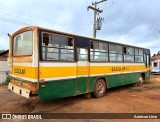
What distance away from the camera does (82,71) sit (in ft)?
26.5

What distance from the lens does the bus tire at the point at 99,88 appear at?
8943 millimetres

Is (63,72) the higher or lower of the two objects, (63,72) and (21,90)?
the higher

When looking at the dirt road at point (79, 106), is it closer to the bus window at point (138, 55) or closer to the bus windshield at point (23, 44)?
the bus windshield at point (23, 44)

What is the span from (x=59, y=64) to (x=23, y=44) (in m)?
1.69

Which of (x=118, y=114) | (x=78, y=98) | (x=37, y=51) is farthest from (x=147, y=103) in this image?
(x=37, y=51)

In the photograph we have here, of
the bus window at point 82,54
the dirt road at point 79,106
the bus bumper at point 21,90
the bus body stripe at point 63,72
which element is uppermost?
the bus window at point 82,54

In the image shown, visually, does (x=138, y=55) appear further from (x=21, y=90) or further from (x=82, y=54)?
(x=21, y=90)

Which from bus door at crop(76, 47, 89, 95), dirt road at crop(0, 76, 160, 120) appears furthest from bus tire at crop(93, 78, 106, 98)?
bus door at crop(76, 47, 89, 95)

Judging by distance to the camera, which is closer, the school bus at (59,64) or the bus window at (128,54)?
the school bus at (59,64)

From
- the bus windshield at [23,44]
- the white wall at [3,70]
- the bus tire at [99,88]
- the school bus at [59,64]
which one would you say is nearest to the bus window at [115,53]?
the school bus at [59,64]

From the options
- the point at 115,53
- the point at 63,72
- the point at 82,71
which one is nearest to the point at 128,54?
the point at 115,53

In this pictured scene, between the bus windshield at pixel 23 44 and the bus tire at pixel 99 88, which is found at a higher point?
the bus windshield at pixel 23 44

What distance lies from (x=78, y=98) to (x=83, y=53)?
91.6 inches

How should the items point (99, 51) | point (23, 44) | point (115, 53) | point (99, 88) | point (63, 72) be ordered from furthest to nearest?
point (115, 53) → point (99, 88) → point (99, 51) → point (23, 44) → point (63, 72)
